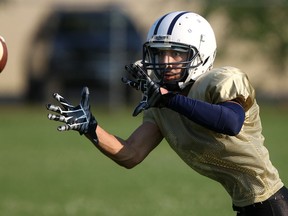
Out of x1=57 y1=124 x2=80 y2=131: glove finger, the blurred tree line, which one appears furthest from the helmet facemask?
the blurred tree line

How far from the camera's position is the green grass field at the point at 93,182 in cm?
631

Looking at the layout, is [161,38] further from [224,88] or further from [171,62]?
[224,88]

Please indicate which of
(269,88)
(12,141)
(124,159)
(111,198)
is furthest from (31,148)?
(269,88)

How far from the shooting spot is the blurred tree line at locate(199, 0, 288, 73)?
18.2m

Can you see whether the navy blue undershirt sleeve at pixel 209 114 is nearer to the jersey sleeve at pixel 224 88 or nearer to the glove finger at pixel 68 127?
the jersey sleeve at pixel 224 88

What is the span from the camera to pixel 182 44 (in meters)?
3.66

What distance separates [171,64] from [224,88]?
0.32 meters

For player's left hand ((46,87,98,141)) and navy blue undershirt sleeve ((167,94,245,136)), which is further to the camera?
player's left hand ((46,87,98,141))

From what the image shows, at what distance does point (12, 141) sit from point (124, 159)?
8.59 meters

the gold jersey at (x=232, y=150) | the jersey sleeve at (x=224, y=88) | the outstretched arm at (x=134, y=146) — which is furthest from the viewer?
the outstretched arm at (x=134, y=146)

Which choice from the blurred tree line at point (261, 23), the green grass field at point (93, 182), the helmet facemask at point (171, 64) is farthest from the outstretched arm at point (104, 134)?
the blurred tree line at point (261, 23)

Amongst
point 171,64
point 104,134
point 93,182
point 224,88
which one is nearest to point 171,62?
point 171,64

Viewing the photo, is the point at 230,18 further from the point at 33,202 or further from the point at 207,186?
the point at 33,202

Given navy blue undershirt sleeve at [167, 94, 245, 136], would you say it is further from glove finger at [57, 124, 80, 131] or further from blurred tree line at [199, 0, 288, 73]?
blurred tree line at [199, 0, 288, 73]
